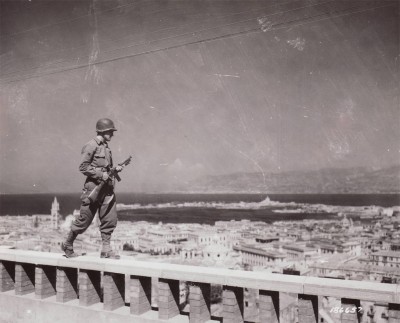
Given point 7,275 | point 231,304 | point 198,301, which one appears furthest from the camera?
point 7,275

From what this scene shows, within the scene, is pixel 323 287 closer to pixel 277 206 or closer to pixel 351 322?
pixel 351 322

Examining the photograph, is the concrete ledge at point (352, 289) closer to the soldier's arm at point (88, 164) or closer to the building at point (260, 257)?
the soldier's arm at point (88, 164)

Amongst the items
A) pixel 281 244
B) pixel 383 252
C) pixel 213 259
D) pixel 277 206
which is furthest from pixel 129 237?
pixel 277 206

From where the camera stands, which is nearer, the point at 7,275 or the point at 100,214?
the point at 100,214

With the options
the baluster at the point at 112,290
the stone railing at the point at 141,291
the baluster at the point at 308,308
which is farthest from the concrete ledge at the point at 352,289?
the baluster at the point at 112,290

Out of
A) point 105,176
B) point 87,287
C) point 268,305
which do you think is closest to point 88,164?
point 105,176

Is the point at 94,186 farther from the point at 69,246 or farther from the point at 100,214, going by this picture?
the point at 69,246

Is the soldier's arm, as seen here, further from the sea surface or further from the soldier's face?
the sea surface
